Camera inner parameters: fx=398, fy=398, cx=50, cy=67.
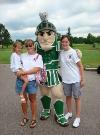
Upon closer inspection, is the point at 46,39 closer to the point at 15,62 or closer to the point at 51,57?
the point at 51,57

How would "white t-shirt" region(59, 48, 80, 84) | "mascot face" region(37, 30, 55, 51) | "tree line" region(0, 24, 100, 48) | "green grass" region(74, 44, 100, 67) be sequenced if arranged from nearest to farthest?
1. "white t-shirt" region(59, 48, 80, 84)
2. "mascot face" region(37, 30, 55, 51)
3. "green grass" region(74, 44, 100, 67)
4. "tree line" region(0, 24, 100, 48)

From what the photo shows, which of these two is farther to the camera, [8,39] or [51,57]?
[8,39]

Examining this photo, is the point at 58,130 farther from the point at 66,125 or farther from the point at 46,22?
the point at 46,22

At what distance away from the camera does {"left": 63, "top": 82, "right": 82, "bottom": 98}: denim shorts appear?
7.60 metres

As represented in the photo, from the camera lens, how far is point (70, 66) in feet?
25.0

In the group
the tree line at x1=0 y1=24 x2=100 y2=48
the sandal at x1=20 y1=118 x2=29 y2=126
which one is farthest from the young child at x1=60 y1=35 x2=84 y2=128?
the tree line at x1=0 y1=24 x2=100 y2=48

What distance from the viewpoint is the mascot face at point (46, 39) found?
308 inches

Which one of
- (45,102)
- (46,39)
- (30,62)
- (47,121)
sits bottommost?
(47,121)

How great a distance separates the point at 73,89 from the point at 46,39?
3.66ft

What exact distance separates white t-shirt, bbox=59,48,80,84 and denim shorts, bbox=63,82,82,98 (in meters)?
0.08

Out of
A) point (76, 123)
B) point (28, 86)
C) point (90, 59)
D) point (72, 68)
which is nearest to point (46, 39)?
point (72, 68)

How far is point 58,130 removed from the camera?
7.25 meters

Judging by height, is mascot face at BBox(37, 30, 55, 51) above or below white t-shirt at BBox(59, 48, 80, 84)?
above

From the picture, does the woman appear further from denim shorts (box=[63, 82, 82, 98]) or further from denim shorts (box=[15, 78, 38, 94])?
denim shorts (box=[63, 82, 82, 98])
